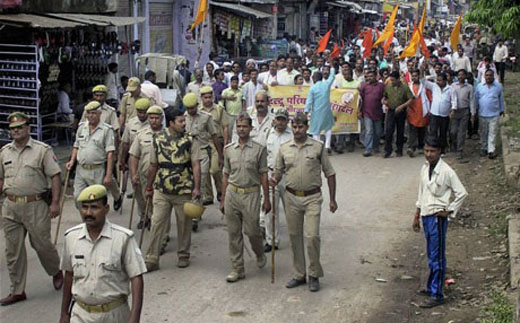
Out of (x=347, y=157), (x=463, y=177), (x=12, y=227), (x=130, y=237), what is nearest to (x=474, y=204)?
(x=463, y=177)

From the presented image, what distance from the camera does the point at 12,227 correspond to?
810 centimetres

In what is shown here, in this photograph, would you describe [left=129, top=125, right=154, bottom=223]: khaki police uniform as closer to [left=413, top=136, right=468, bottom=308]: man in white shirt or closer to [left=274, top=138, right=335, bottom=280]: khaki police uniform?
[left=274, top=138, right=335, bottom=280]: khaki police uniform

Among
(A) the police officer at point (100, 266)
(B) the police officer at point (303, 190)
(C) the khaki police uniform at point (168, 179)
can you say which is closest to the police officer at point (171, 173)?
(C) the khaki police uniform at point (168, 179)

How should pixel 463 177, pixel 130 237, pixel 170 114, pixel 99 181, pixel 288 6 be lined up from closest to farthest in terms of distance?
pixel 130 237, pixel 170 114, pixel 99 181, pixel 463 177, pixel 288 6

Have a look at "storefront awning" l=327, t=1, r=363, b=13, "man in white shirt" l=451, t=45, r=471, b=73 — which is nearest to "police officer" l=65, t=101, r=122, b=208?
"man in white shirt" l=451, t=45, r=471, b=73

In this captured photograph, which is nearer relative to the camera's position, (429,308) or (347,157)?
(429,308)

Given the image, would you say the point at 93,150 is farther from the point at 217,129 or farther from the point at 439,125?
the point at 439,125

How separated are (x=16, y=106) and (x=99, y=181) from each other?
555cm

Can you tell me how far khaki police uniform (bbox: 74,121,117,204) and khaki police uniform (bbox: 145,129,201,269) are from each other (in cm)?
103

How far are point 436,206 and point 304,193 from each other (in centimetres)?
135

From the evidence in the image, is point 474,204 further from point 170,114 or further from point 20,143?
point 20,143

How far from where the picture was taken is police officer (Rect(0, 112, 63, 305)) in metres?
8.00

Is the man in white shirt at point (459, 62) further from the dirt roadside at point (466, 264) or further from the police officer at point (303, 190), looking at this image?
the police officer at point (303, 190)

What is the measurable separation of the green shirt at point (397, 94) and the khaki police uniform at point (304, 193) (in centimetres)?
754
